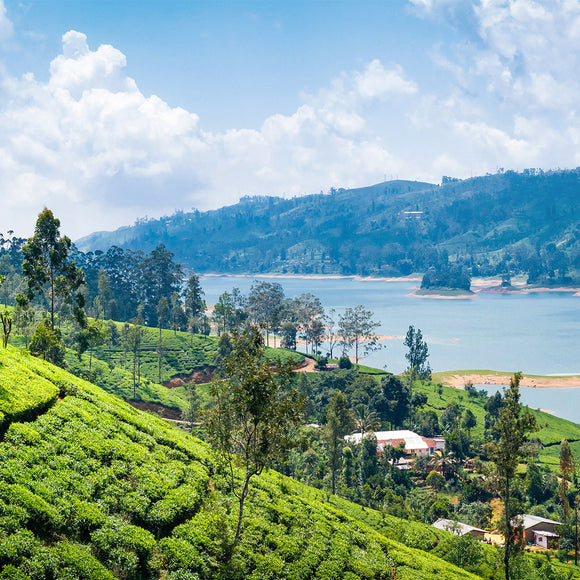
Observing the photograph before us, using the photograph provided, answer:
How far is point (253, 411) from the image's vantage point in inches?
612

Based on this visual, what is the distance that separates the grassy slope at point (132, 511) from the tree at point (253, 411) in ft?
6.29

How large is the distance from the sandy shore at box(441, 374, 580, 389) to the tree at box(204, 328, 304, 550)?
89976 millimetres

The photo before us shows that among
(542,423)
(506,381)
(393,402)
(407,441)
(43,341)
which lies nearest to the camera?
(43,341)

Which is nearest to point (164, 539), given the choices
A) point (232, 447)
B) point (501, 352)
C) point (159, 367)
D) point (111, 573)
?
point (111, 573)

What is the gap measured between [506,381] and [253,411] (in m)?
97.2

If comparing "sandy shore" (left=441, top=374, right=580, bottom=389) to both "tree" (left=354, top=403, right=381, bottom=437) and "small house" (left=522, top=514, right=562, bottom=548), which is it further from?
"small house" (left=522, top=514, right=562, bottom=548)

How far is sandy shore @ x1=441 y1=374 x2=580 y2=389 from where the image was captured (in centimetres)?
10094

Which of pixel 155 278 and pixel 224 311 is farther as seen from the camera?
pixel 155 278

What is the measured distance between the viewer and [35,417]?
1786 cm

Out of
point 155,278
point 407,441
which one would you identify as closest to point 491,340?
point 407,441

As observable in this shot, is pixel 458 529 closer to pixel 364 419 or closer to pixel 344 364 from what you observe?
pixel 364 419

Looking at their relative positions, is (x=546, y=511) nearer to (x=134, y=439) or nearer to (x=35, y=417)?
(x=134, y=439)

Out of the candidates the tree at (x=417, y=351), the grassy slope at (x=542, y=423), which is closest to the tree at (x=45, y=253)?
the grassy slope at (x=542, y=423)

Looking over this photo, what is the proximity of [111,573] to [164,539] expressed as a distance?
7.45 ft
